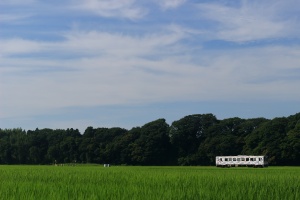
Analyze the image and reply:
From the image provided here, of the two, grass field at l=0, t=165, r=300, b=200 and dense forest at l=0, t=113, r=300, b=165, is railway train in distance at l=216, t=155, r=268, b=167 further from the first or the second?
grass field at l=0, t=165, r=300, b=200

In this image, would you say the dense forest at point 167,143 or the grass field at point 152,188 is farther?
the dense forest at point 167,143

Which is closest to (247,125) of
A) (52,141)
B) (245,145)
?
(245,145)

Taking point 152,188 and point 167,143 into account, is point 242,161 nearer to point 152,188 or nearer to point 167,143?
point 167,143

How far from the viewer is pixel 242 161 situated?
287 ft

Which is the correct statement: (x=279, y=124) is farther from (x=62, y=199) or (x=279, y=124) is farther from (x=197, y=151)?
(x=62, y=199)

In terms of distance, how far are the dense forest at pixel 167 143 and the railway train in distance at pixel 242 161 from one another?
12370mm

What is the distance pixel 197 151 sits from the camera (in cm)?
11675

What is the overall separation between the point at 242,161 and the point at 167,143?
122 feet

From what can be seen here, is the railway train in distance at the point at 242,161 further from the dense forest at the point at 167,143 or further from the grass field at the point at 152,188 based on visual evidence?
the grass field at the point at 152,188

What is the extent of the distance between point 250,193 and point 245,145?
97.6m

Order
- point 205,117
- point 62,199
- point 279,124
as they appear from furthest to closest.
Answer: point 205,117, point 279,124, point 62,199

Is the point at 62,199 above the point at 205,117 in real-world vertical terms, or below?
below

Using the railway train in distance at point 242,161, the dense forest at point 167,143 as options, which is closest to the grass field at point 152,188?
the railway train in distance at point 242,161

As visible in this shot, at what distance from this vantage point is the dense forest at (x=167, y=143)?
10100 centimetres
